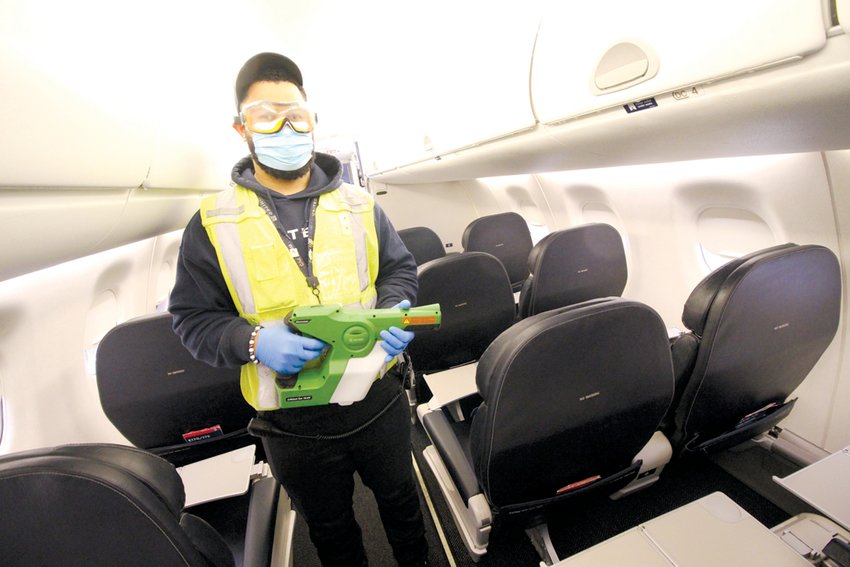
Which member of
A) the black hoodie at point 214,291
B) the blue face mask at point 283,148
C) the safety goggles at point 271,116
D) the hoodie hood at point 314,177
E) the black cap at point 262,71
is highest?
the black cap at point 262,71

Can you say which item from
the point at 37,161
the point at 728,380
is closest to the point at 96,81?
the point at 37,161

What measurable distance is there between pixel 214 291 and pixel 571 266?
2.52 metres

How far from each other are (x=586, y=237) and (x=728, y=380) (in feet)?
4.69

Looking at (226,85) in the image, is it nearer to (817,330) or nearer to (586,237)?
(586,237)

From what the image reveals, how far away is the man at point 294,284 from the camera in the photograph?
1204 millimetres

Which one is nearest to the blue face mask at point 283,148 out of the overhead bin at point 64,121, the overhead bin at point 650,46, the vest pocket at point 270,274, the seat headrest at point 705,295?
the vest pocket at point 270,274

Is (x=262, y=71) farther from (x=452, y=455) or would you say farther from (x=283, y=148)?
(x=452, y=455)

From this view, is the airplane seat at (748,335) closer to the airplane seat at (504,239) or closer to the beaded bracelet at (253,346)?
the beaded bracelet at (253,346)

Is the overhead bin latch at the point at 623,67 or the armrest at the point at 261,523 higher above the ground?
the overhead bin latch at the point at 623,67

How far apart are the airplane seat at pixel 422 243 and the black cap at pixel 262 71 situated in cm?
345

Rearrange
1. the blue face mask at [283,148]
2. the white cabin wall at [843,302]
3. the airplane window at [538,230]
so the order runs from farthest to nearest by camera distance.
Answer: the airplane window at [538,230]
the white cabin wall at [843,302]
the blue face mask at [283,148]

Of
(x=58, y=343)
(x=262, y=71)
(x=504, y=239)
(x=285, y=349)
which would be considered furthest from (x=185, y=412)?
(x=504, y=239)

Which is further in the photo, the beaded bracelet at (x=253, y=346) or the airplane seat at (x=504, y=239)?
the airplane seat at (x=504, y=239)

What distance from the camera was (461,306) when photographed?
7.41ft
